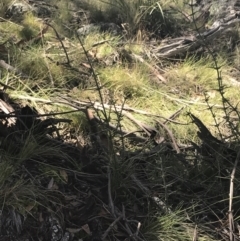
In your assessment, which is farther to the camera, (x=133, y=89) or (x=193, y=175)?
(x=133, y=89)

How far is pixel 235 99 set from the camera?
4.34 metres

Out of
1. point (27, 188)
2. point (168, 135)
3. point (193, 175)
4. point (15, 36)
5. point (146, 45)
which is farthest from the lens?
point (146, 45)

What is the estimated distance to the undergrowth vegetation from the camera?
2430 millimetres

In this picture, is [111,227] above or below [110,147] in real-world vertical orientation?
below

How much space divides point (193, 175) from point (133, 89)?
4.89ft

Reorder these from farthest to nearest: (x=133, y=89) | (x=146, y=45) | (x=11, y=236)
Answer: (x=146, y=45)
(x=133, y=89)
(x=11, y=236)

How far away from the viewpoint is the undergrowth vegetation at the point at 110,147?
7.97 feet

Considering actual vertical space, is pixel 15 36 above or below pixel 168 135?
above

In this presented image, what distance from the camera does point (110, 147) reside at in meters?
2.64

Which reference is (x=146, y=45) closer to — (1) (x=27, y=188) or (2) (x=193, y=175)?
(2) (x=193, y=175)

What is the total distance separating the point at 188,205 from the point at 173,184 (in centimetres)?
19

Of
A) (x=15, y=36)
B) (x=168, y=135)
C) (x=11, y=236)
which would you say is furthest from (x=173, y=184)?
(x=15, y=36)

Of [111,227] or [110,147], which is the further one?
[110,147]

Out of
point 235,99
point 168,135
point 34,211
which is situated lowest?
point 235,99
